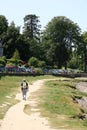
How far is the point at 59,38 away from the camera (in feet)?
365

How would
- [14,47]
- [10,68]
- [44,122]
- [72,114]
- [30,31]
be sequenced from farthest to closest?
1. [30,31]
2. [14,47]
3. [10,68]
4. [72,114]
5. [44,122]

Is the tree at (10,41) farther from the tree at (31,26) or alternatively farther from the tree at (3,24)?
the tree at (31,26)

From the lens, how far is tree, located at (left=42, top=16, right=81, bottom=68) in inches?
4328

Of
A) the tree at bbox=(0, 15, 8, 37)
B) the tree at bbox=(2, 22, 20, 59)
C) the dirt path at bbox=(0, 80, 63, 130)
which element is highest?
the tree at bbox=(0, 15, 8, 37)

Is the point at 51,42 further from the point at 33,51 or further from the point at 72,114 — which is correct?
the point at 72,114

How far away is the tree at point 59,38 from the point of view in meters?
110

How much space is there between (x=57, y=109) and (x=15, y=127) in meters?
7.36

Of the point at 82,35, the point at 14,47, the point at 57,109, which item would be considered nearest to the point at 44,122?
the point at 57,109

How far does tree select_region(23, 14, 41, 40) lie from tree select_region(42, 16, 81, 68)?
25603mm

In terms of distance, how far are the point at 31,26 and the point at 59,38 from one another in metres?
30.5

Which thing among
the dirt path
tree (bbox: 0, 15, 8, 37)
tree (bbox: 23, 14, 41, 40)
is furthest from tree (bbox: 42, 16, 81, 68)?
the dirt path

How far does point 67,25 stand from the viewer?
111375 millimetres

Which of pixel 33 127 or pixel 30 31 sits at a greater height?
pixel 30 31

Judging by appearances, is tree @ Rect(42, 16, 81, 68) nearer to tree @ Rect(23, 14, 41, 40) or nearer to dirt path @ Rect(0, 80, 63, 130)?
tree @ Rect(23, 14, 41, 40)
